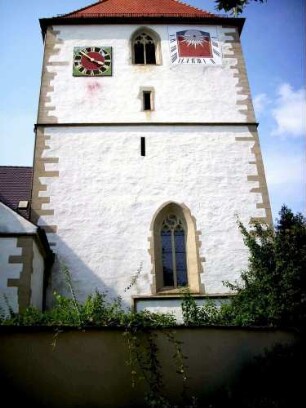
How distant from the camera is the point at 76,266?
1040cm

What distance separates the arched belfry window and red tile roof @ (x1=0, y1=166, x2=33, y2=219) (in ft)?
11.6

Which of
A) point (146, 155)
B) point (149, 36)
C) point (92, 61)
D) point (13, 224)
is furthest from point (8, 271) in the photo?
point (149, 36)

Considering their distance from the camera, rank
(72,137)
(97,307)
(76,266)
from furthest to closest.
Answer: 1. (72,137)
2. (76,266)
3. (97,307)

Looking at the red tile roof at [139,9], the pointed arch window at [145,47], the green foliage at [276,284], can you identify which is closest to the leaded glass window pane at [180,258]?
the green foliage at [276,284]

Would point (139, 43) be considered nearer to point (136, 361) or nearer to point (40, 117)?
point (40, 117)

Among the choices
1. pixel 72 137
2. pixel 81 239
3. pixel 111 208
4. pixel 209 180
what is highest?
pixel 72 137

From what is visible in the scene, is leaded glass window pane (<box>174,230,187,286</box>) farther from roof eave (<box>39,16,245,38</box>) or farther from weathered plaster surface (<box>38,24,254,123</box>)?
roof eave (<box>39,16,245,38</box>)

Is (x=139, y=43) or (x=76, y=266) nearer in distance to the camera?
(x=76, y=266)

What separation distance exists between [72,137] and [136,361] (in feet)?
24.7

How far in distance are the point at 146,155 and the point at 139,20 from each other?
5.61 metres

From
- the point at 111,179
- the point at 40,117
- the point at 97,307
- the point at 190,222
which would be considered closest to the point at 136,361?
the point at 97,307

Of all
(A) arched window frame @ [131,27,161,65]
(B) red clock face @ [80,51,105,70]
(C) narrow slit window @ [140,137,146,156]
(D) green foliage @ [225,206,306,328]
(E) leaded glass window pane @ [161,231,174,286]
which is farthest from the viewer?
(A) arched window frame @ [131,27,161,65]

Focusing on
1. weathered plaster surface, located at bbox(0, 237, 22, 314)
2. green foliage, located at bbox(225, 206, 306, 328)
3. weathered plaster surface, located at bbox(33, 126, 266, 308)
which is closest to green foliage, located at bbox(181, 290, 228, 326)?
green foliage, located at bbox(225, 206, 306, 328)

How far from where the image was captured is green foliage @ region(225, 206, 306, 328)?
7715 millimetres
